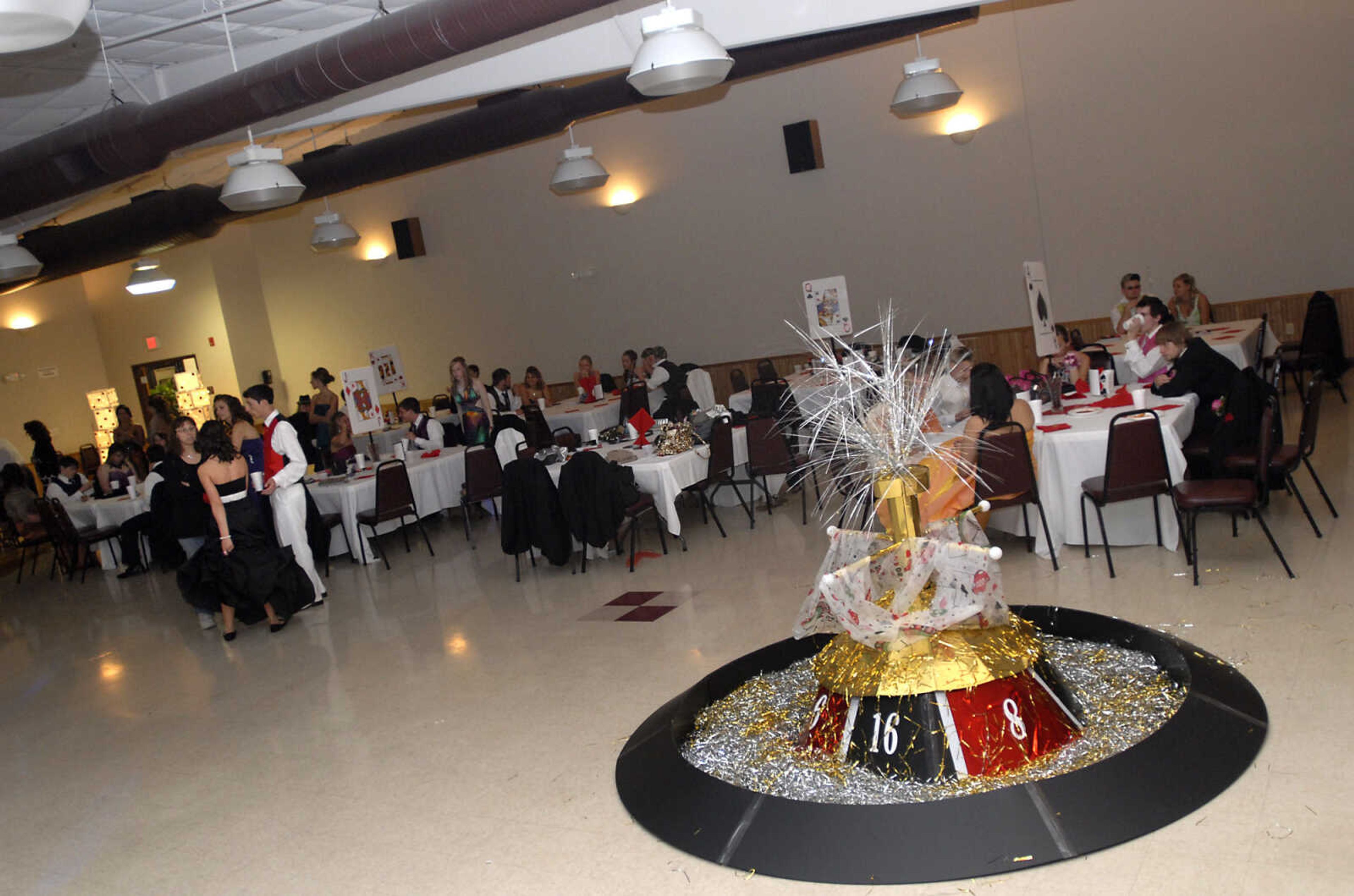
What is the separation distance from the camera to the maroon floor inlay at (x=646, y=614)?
5.93 meters

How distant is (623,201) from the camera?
13523 mm

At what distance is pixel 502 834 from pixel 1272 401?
13.5 feet

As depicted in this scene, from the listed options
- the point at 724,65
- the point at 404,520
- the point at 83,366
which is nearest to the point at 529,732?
the point at 724,65

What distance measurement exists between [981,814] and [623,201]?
1134cm

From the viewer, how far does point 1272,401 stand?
17.2ft

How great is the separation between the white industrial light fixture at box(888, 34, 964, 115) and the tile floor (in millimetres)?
3759

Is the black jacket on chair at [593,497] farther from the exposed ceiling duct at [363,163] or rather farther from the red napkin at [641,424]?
the exposed ceiling duct at [363,163]

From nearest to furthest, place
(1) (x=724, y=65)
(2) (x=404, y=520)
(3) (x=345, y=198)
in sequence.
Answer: (1) (x=724, y=65)
(2) (x=404, y=520)
(3) (x=345, y=198)

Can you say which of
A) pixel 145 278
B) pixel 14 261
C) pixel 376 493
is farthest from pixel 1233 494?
pixel 145 278

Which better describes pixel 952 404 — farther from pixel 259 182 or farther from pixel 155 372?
pixel 155 372

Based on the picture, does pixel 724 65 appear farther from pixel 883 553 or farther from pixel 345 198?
pixel 345 198

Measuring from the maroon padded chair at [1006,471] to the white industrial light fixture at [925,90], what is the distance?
4.15 m

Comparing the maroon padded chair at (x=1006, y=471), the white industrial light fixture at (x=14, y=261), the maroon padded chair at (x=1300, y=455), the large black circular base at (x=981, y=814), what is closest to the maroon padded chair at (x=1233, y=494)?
the maroon padded chair at (x=1300, y=455)

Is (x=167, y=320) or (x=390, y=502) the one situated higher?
(x=167, y=320)
